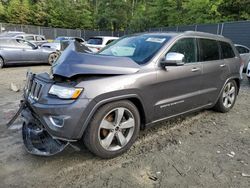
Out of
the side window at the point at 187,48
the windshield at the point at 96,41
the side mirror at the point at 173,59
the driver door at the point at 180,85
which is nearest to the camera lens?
the side mirror at the point at 173,59

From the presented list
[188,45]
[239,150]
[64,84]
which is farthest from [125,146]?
[188,45]

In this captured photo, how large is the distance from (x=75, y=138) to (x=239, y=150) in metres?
2.35

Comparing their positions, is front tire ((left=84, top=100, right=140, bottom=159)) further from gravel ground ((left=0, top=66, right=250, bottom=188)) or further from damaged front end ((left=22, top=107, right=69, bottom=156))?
damaged front end ((left=22, top=107, right=69, bottom=156))

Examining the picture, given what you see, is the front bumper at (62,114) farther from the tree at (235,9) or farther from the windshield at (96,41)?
the tree at (235,9)

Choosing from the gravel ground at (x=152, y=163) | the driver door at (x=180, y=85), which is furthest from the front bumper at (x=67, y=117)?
the driver door at (x=180, y=85)

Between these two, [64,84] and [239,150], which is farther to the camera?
[239,150]

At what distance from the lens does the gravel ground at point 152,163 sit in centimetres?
250

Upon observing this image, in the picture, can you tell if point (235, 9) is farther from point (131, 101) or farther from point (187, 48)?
point (131, 101)

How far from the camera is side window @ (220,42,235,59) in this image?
4.64m

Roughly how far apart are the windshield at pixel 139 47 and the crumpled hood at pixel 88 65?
1.38 ft

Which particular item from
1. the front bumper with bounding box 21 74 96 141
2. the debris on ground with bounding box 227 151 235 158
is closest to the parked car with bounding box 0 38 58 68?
the front bumper with bounding box 21 74 96 141

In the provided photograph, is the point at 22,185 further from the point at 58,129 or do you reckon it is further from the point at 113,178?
the point at 113,178

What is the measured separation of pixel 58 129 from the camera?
2.56 meters

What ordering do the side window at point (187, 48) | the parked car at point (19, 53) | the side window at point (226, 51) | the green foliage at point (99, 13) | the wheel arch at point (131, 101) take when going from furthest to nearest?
the green foliage at point (99, 13), the parked car at point (19, 53), the side window at point (226, 51), the side window at point (187, 48), the wheel arch at point (131, 101)
